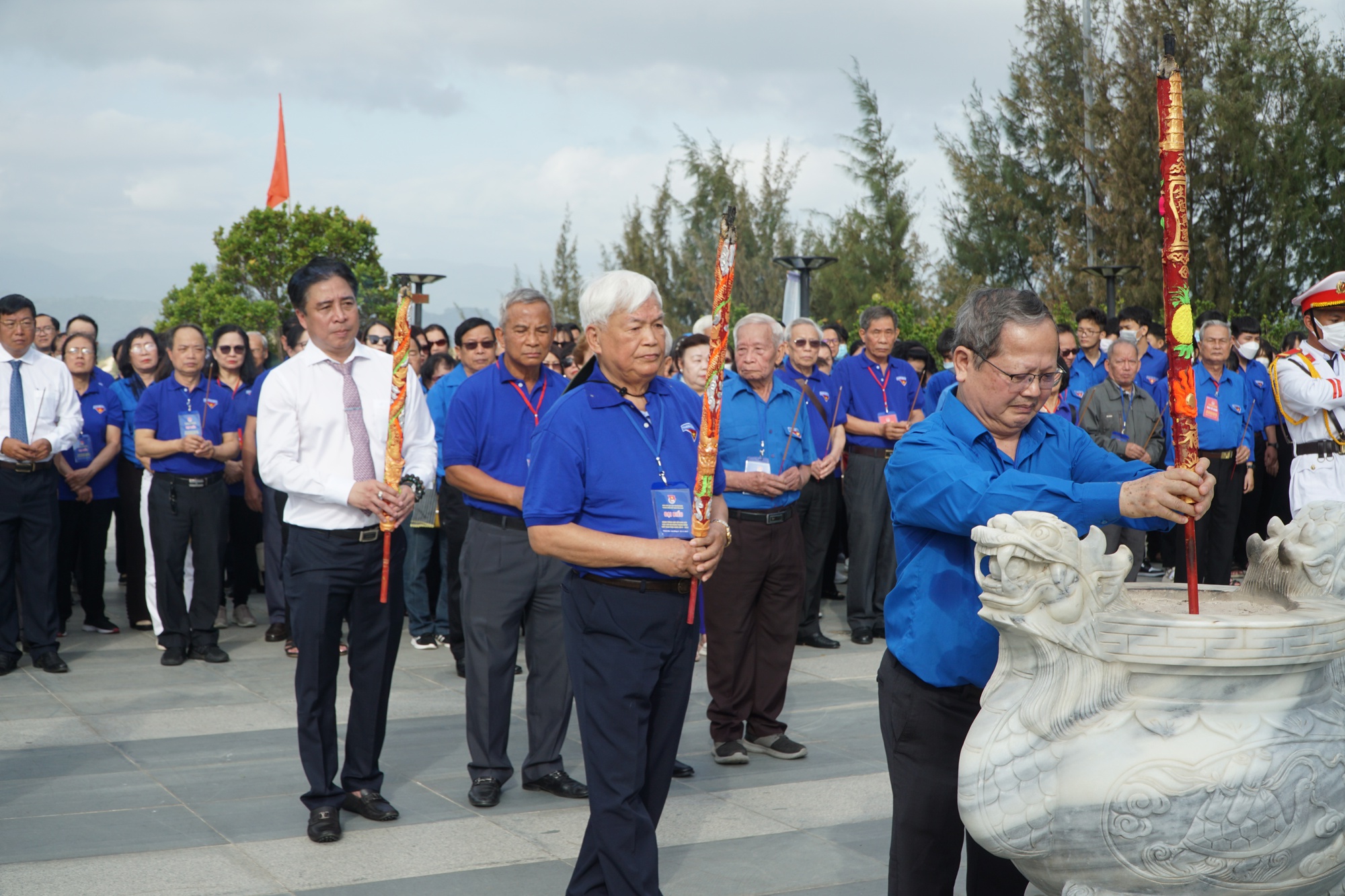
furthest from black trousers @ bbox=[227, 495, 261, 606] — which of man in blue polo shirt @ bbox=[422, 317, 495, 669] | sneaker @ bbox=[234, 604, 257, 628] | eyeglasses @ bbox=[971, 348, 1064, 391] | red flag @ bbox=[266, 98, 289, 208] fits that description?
red flag @ bbox=[266, 98, 289, 208]

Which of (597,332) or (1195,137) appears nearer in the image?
(597,332)

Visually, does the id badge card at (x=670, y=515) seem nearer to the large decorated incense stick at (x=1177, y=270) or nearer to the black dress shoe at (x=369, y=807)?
the large decorated incense stick at (x=1177, y=270)

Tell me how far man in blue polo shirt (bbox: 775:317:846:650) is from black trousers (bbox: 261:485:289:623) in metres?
3.70

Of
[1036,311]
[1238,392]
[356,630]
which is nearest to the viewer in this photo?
[1036,311]

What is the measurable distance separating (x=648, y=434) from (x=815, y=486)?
15.1 feet

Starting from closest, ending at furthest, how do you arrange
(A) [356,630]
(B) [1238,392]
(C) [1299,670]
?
(C) [1299,670] → (A) [356,630] → (B) [1238,392]

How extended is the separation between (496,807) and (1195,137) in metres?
24.0

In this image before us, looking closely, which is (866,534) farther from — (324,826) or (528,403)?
(324,826)

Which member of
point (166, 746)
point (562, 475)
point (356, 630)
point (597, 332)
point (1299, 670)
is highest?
point (597, 332)

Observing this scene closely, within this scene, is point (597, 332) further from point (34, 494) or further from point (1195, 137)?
point (1195, 137)

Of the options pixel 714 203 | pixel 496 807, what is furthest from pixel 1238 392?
pixel 714 203

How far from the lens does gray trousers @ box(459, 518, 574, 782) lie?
215 inches

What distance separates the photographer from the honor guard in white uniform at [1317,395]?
6.65 meters

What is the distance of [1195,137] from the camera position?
2492cm
